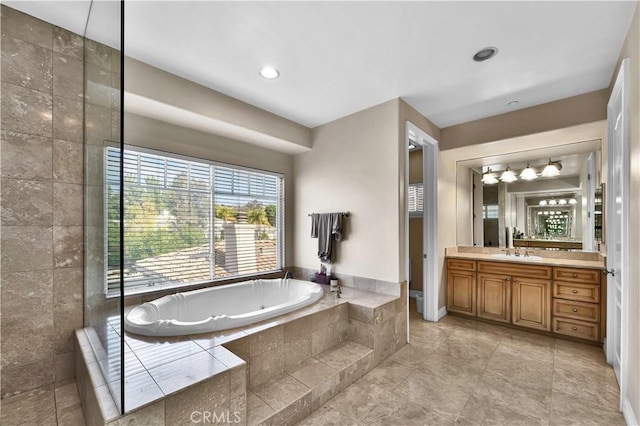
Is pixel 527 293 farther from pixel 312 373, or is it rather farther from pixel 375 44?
pixel 375 44

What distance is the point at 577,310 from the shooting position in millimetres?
2877

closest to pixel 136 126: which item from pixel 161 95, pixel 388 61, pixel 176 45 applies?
pixel 161 95

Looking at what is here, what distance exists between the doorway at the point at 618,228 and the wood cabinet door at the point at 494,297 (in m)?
0.90

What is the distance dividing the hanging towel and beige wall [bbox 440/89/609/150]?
182cm

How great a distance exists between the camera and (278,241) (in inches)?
149

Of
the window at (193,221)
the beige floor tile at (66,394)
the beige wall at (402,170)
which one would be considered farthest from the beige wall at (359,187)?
the beige floor tile at (66,394)

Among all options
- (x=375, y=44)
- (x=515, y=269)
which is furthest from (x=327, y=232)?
(x=515, y=269)

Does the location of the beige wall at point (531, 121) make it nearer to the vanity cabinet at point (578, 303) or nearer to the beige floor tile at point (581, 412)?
the vanity cabinet at point (578, 303)

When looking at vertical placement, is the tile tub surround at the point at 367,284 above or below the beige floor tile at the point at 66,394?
above

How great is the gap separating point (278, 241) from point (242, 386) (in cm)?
237

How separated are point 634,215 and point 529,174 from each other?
7.57 feet

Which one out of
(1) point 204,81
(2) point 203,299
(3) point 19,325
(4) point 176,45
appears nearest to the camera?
(3) point 19,325

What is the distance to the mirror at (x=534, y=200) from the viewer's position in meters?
3.18

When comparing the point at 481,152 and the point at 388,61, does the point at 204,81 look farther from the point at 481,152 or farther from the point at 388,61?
the point at 481,152
